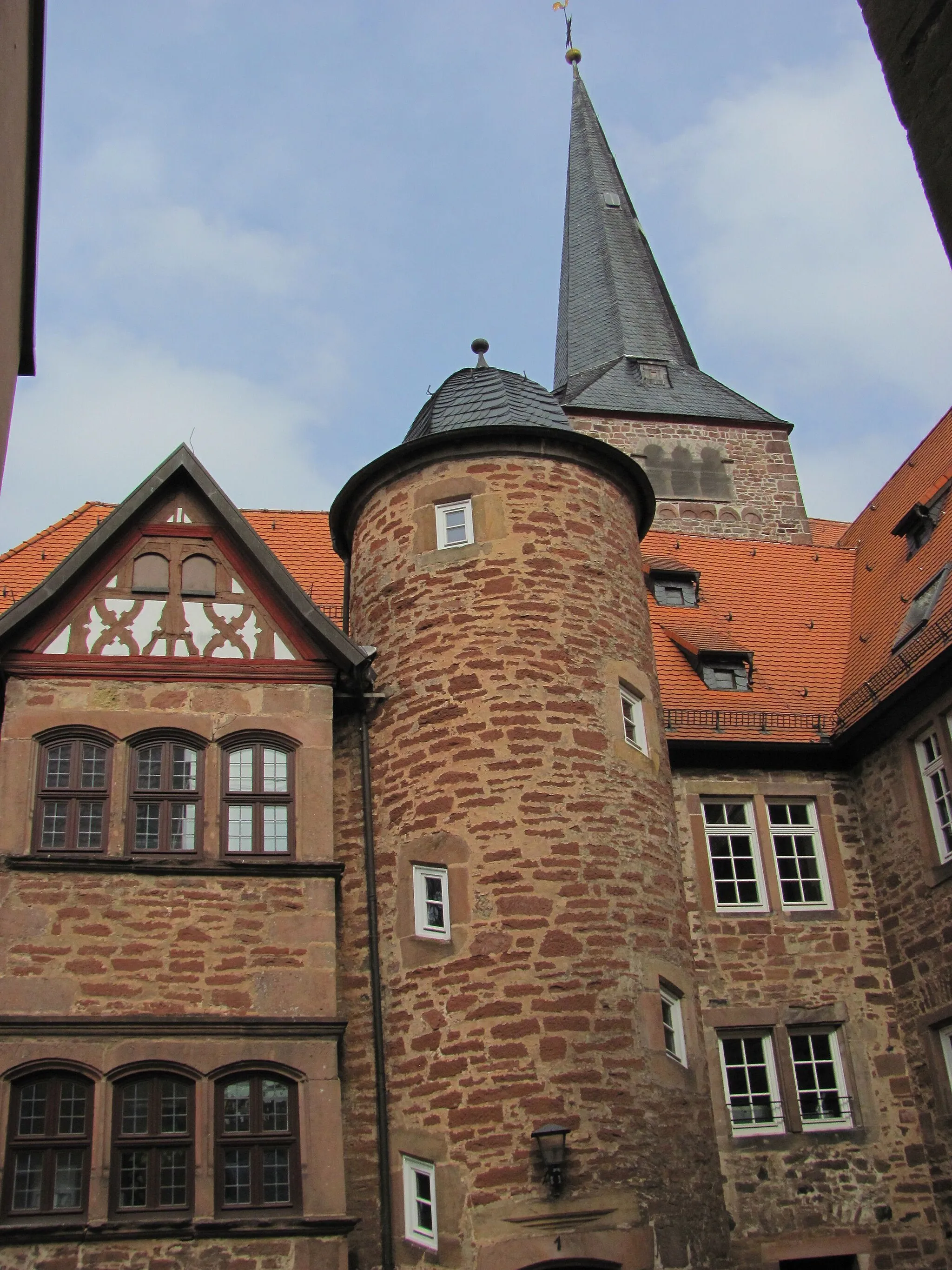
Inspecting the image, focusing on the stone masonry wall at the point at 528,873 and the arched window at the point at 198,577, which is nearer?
the stone masonry wall at the point at 528,873

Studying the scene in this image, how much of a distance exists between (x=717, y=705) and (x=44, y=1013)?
7.47 m

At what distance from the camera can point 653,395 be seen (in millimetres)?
28547

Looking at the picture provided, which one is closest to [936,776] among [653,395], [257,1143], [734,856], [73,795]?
[734,856]

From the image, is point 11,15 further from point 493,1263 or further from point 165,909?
point 493,1263

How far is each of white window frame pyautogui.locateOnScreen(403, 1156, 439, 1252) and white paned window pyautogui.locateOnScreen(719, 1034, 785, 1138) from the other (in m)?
3.09

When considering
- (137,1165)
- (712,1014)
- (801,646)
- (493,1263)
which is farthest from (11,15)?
(801,646)

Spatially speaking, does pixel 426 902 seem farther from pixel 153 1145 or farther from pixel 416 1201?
pixel 153 1145

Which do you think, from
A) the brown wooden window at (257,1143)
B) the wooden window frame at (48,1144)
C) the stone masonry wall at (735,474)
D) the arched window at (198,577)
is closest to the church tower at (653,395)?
the stone masonry wall at (735,474)

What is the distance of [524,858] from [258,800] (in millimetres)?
2244

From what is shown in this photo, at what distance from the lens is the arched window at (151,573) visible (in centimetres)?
1277

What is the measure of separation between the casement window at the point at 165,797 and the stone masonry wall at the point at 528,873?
1570mm

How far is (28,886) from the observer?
11.0m

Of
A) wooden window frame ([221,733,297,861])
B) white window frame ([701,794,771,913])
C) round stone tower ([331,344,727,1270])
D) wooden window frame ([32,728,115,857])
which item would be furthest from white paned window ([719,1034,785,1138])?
wooden window frame ([32,728,115,857])

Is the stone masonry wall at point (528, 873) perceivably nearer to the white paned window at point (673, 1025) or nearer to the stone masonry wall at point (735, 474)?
the white paned window at point (673, 1025)
